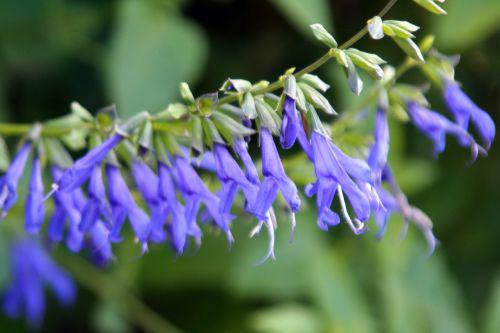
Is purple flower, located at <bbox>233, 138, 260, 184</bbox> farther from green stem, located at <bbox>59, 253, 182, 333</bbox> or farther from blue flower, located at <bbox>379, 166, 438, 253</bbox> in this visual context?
green stem, located at <bbox>59, 253, 182, 333</bbox>

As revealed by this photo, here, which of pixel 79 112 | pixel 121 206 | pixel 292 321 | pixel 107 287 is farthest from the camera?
pixel 107 287

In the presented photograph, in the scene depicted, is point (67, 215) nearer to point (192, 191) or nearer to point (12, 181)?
point (12, 181)

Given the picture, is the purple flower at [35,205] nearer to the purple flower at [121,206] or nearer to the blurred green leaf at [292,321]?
the purple flower at [121,206]

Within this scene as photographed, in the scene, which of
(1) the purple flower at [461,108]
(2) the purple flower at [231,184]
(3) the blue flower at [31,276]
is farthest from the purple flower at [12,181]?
(3) the blue flower at [31,276]

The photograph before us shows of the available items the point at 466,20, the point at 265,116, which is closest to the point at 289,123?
the point at 265,116

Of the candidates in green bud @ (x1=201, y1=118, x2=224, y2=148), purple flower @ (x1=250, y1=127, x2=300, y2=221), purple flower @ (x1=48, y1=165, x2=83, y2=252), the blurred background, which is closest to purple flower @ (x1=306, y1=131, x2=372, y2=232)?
purple flower @ (x1=250, y1=127, x2=300, y2=221)

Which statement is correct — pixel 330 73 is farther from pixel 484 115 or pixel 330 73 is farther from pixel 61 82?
pixel 484 115
